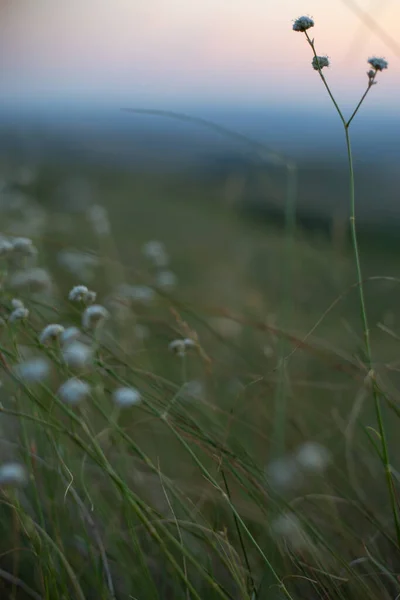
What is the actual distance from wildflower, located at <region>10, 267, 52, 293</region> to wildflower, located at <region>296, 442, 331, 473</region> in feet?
1.63

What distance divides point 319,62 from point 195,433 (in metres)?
0.47

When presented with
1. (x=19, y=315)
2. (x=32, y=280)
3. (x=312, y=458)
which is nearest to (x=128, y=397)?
(x=19, y=315)

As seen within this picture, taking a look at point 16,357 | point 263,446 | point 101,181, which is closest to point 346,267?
point 263,446

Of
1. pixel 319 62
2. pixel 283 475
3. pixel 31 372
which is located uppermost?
pixel 319 62

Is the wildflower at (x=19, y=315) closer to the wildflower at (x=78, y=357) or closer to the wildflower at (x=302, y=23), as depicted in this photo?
the wildflower at (x=78, y=357)

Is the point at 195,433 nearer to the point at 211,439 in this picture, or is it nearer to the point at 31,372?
the point at 211,439

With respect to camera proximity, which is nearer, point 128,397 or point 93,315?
point 128,397

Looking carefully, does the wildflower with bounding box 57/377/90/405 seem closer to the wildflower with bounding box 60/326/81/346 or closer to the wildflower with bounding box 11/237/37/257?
the wildflower with bounding box 60/326/81/346

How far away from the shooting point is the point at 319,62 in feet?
2.41

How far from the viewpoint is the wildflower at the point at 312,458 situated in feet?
2.84

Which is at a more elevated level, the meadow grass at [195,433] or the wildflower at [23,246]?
the wildflower at [23,246]

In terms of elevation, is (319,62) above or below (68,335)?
above

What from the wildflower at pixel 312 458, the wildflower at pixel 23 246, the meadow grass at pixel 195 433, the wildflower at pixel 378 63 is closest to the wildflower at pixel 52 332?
the meadow grass at pixel 195 433

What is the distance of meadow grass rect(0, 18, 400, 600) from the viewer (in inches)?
28.9
